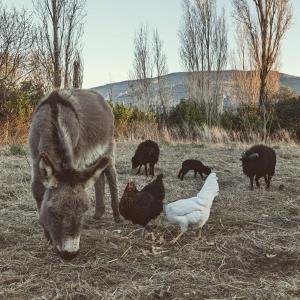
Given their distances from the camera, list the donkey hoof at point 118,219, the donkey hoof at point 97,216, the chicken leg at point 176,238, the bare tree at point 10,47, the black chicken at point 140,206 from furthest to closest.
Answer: the bare tree at point 10,47
the donkey hoof at point 97,216
the donkey hoof at point 118,219
the black chicken at point 140,206
the chicken leg at point 176,238

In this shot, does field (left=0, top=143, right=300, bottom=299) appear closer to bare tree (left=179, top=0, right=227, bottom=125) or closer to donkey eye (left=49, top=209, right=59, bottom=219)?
donkey eye (left=49, top=209, right=59, bottom=219)

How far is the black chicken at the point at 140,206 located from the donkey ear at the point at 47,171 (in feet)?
5.74

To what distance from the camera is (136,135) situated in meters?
17.6

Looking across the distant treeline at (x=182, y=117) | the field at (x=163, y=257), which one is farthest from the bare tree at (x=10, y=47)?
the field at (x=163, y=257)

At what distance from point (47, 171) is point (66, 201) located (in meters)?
0.28

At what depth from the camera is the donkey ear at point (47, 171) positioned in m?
3.47

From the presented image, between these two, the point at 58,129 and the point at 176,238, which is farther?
the point at 176,238

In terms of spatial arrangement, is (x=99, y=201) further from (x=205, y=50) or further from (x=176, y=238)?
(x=205, y=50)

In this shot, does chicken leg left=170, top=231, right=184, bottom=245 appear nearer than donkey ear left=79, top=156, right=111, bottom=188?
No

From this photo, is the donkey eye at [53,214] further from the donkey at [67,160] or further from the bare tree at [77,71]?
the bare tree at [77,71]

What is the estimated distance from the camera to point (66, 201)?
11.7 ft

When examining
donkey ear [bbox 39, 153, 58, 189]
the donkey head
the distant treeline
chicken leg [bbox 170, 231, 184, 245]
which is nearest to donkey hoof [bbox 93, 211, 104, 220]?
chicken leg [bbox 170, 231, 184, 245]

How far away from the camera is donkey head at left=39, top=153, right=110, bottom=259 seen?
139 inches

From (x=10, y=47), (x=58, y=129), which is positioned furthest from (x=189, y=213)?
(x=10, y=47)
